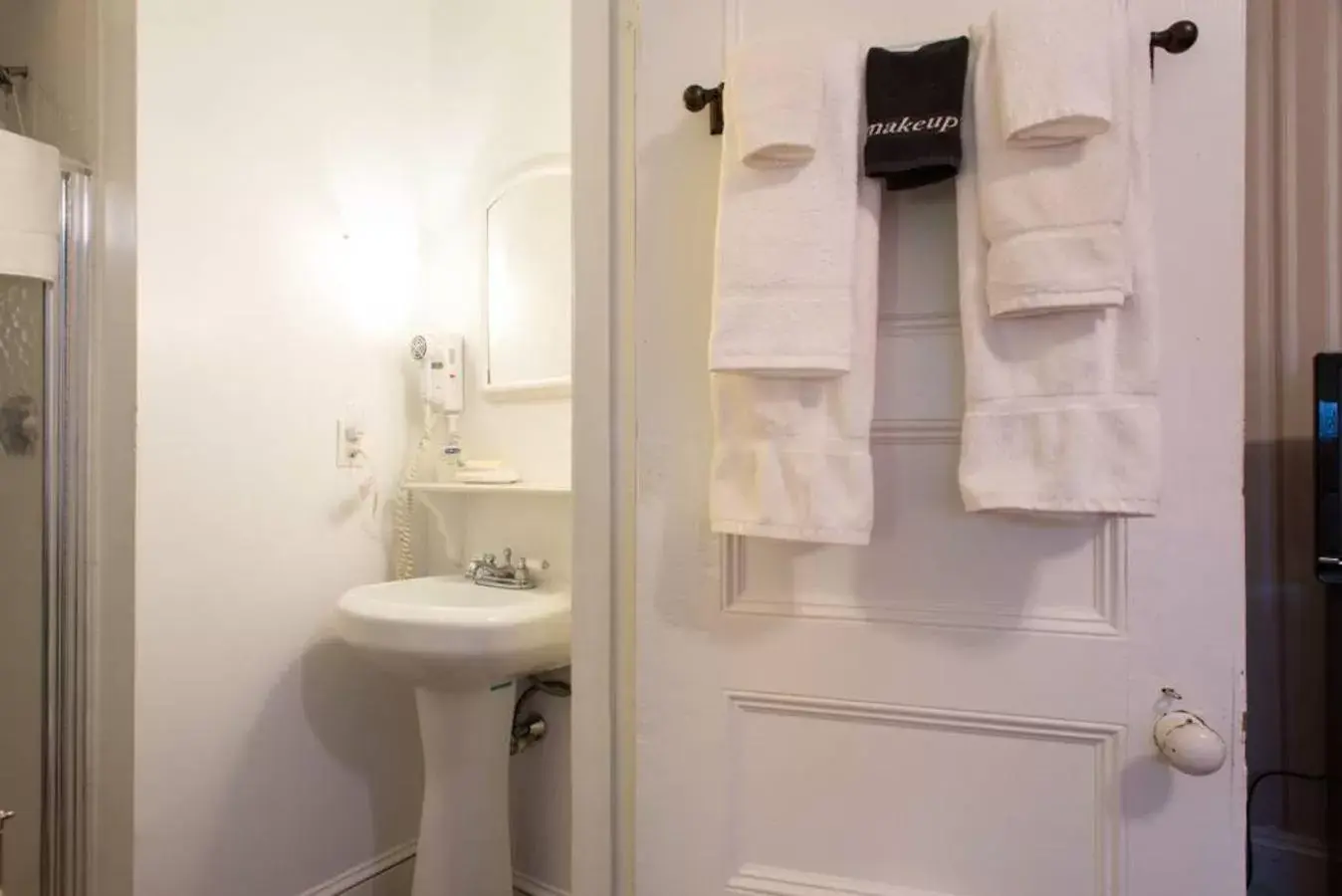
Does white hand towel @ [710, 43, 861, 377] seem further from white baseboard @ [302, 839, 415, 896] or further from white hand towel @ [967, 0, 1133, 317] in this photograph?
white baseboard @ [302, 839, 415, 896]

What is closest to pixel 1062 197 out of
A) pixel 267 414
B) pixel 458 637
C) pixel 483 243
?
pixel 458 637

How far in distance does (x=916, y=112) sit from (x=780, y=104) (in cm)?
16

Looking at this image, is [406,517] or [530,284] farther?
[406,517]

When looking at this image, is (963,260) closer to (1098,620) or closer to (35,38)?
(1098,620)

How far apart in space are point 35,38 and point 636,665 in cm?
189

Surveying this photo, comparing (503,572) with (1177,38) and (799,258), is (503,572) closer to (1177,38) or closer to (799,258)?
(799,258)

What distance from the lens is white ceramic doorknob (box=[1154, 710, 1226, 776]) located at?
29.3 inches

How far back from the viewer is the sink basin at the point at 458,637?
4.37 feet

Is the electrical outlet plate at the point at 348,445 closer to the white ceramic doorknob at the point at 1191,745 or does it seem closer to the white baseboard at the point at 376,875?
the white baseboard at the point at 376,875

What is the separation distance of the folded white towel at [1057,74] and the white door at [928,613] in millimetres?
112

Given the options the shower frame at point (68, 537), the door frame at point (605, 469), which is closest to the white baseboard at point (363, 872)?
the shower frame at point (68, 537)

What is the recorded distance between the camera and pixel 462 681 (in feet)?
4.68

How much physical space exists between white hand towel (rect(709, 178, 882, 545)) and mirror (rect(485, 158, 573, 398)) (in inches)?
36.3

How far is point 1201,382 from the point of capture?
2.67 ft
